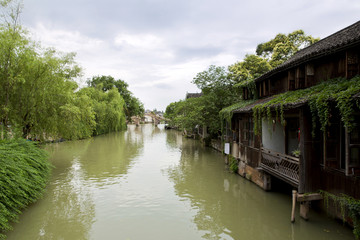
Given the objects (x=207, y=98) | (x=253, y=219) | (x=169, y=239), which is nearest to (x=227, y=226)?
(x=253, y=219)

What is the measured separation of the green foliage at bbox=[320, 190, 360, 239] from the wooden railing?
1.11 meters

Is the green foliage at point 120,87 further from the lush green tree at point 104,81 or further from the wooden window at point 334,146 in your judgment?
the wooden window at point 334,146

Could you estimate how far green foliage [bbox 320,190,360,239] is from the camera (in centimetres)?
634

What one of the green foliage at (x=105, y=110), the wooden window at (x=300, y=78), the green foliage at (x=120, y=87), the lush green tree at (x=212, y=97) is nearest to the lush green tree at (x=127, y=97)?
the green foliage at (x=120, y=87)

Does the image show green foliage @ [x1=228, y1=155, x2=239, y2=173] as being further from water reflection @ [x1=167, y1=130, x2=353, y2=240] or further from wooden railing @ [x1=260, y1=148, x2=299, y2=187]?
wooden railing @ [x1=260, y1=148, x2=299, y2=187]

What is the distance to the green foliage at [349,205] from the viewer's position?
634cm

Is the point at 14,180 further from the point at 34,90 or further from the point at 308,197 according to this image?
the point at 308,197

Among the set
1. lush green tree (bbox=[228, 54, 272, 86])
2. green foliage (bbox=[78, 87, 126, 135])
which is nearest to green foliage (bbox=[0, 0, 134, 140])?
lush green tree (bbox=[228, 54, 272, 86])

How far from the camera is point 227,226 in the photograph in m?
8.46

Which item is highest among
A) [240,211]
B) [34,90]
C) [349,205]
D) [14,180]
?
[34,90]

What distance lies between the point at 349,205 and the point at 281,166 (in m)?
3.30

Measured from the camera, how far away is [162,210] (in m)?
9.84

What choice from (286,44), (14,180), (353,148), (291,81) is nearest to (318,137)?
(353,148)

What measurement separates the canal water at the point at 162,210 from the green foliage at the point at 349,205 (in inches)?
35.6
